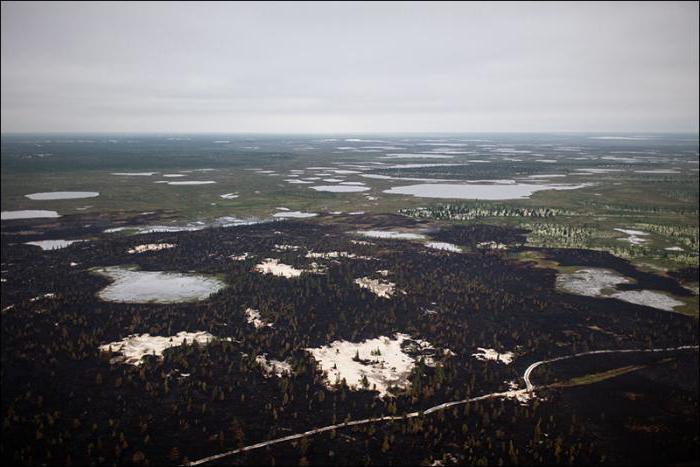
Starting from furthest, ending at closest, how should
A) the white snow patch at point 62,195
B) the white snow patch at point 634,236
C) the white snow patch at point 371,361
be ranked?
the white snow patch at point 62,195, the white snow patch at point 634,236, the white snow patch at point 371,361

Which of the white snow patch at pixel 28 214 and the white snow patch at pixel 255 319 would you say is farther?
the white snow patch at pixel 28 214

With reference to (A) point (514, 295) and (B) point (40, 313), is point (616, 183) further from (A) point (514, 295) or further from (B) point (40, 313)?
(B) point (40, 313)

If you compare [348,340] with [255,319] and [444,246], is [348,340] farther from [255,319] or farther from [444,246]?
[444,246]

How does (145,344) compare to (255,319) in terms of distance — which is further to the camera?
(255,319)

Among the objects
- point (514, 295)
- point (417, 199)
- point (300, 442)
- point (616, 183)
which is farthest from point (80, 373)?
point (616, 183)

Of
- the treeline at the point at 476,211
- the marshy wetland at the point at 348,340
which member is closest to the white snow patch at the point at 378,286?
the marshy wetland at the point at 348,340

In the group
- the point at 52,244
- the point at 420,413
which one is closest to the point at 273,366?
the point at 420,413

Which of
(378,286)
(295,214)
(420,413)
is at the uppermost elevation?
(295,214)

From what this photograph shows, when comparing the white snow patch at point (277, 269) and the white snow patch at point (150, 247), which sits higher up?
the white snow patch at point (150, 247)

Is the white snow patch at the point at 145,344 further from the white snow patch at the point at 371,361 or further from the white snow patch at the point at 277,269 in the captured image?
the white snow patch at the point at 277,269

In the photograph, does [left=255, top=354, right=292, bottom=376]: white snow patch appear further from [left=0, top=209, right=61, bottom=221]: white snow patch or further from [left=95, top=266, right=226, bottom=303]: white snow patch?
[left=0, top=209, right=61, bottom=221]: white snow patch

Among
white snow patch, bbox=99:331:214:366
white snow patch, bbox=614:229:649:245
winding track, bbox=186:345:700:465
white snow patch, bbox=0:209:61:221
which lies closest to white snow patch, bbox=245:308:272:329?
white snow patch, bbox=99:331:214:366
